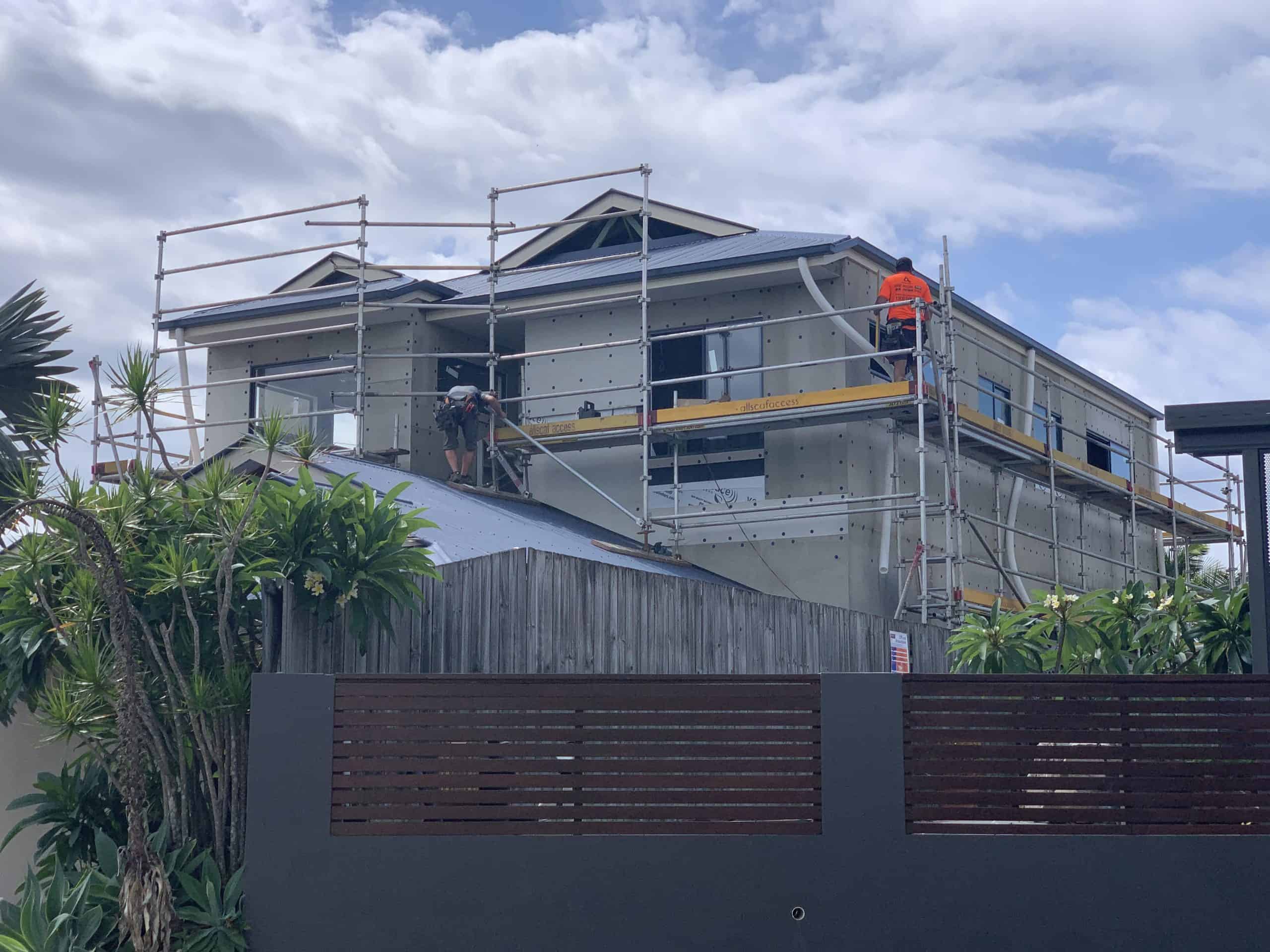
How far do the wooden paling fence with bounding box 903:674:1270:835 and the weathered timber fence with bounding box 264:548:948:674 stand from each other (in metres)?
3.06

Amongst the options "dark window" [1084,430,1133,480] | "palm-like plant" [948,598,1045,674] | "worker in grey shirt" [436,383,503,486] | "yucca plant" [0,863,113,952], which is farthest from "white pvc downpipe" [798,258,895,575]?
"yucca plant" [0,863,113,952]

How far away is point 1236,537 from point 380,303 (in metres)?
15.7

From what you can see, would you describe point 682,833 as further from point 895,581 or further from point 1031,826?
point 895,581

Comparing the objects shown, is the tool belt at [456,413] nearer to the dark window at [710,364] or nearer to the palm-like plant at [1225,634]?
the dark window at [710,364]

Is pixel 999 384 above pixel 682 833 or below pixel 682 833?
above

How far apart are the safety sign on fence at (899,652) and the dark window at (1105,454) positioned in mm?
8346

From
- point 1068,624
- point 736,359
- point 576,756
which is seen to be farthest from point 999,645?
point 736,359

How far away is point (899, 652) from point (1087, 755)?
7529 millimetres

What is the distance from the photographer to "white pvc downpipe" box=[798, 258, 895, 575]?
18.4 meters

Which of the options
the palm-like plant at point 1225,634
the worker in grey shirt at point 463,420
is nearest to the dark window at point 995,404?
the worker in grey shirt at point 463,420

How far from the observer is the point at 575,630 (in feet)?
42.1

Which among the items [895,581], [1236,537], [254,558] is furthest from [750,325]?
[1236,537]

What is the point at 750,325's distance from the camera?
59.5ft

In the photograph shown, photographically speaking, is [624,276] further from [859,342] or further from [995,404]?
[995,404]
